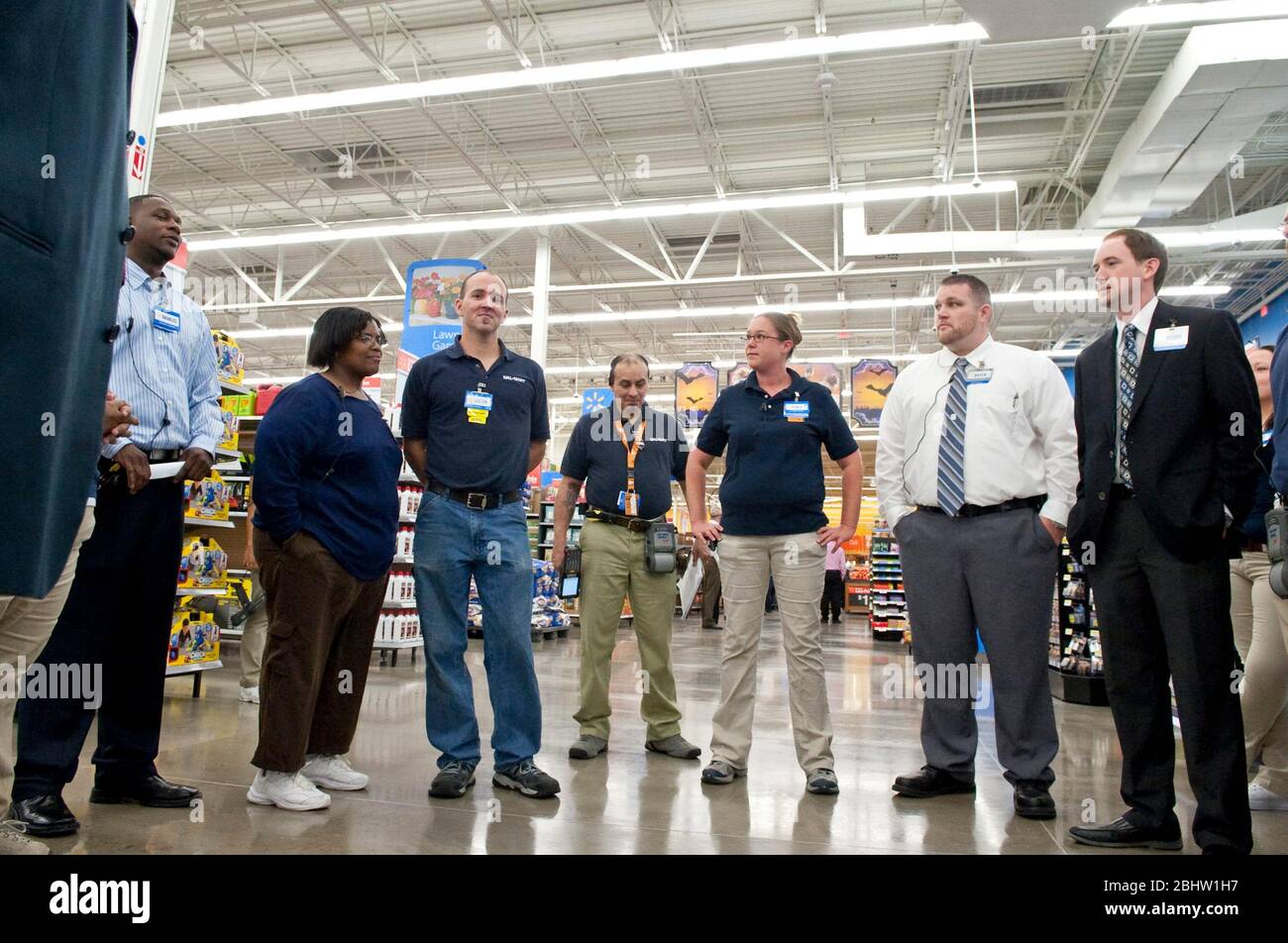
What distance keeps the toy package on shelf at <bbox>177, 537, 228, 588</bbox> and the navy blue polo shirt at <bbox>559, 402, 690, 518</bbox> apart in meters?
2.53

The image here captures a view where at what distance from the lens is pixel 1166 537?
7.45 ft

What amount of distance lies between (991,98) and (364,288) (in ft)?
42.1

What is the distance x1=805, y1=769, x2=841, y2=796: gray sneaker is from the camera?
2906 mm

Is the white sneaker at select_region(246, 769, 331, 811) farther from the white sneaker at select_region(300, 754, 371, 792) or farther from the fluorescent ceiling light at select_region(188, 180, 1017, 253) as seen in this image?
the fluorescent ceiling light at select_region(188, 180, 1017, 253)

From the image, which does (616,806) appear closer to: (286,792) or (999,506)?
(286,792)

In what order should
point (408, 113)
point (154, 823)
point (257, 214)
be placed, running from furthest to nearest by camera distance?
1. point (257, 214)
2. point (408, 113)
3. point (154, 823)

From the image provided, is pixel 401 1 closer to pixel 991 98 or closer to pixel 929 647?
pixel 991 98

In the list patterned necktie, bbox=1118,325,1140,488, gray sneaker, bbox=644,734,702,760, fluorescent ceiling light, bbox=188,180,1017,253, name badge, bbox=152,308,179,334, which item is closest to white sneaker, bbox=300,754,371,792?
gray sneaker, bbox=644,734,702,760

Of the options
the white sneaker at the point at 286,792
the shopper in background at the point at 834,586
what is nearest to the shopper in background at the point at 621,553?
the white sneaker at the point at 286,792

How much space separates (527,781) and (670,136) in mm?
10545

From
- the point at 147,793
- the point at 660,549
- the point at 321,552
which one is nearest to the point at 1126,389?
the point at 660,549
